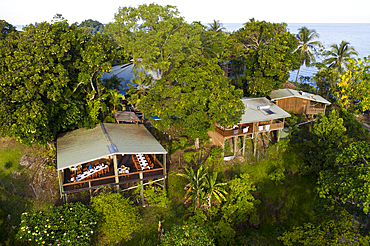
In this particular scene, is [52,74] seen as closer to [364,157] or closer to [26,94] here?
[26,94]

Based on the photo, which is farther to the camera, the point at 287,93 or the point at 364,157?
the point at 287,93

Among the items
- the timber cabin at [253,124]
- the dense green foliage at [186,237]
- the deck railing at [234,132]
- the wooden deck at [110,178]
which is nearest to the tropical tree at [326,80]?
the timber cabin at [253,124]

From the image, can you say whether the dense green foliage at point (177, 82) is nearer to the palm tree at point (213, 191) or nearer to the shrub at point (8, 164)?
the palm tree at point (213, 191)

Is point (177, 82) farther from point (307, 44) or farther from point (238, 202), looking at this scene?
point (307, 44)

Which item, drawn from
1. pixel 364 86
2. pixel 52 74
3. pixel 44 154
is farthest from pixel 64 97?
pixel 364 86

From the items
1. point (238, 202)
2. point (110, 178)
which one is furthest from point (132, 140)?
point (238, 202)

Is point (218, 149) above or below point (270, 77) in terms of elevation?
below

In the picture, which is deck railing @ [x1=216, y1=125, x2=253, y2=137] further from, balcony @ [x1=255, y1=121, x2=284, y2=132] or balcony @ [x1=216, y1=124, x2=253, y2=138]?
balcony @ [x1=255, y1=121, x2=284, y2=132]
